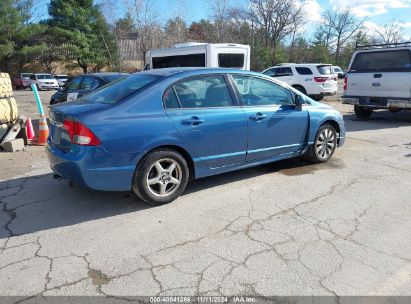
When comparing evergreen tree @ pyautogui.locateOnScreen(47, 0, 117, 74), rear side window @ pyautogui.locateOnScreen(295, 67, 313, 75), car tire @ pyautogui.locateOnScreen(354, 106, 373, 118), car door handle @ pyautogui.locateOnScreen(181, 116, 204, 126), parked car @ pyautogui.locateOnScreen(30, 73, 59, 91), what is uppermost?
evergreen tree @ pyautogui.locateOnScreen(47, 0, 117, 74)

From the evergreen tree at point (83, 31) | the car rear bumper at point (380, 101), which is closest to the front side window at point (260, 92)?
the car rear bumper at point (380, 101)

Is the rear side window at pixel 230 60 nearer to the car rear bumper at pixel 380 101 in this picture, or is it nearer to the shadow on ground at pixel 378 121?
the car rear bumper at pixel 380 101

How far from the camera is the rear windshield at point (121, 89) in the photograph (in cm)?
454

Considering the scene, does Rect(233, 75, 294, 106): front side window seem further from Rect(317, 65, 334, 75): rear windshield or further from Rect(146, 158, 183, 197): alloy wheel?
Rect(317, 65, 334, 75): rear windshield

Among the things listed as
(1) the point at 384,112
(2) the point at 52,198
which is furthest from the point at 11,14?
(2) the point at 52,198

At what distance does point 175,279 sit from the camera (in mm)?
3084

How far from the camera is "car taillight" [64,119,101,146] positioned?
13.3 ft

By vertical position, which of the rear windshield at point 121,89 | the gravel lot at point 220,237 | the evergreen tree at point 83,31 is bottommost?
the gravel lot at point 220,237

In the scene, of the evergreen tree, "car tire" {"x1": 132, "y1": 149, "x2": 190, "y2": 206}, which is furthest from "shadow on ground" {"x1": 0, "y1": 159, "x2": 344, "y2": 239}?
the evergreen tree

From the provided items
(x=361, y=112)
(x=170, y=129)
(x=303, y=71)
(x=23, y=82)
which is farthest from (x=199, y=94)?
(x=23, y=82)

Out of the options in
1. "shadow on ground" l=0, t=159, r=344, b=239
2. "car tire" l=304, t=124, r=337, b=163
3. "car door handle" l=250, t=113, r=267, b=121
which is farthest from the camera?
"car tire" l=304, t=124, r=337, b=163

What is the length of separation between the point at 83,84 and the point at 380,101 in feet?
26.5

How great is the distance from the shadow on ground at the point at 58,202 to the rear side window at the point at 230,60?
6.95 m

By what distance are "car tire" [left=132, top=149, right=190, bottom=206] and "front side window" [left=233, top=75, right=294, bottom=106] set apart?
1.35m
